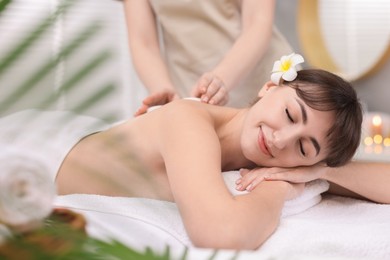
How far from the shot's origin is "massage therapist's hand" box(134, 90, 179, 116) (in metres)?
1.68

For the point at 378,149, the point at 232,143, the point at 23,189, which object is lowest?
the point at 378,149

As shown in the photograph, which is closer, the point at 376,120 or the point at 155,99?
the point at 155,99

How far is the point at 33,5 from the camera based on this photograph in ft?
0.93

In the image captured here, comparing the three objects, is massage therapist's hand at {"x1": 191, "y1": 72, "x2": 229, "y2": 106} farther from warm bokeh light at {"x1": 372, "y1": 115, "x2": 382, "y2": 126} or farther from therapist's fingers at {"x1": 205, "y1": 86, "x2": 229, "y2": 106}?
warm bokeh light at {"x1": 372, "y1": 115, "x2": 382, "y2": 126}

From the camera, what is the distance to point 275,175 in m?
1.31

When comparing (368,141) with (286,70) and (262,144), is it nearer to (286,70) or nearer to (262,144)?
(286,70)

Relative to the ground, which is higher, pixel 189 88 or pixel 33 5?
pixel 33 5

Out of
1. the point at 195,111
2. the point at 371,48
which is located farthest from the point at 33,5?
the point at 371,48

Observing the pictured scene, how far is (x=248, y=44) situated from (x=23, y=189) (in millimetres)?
1653

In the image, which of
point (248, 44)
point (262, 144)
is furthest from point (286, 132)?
point (248, 44)

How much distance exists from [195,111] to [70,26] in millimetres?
1071

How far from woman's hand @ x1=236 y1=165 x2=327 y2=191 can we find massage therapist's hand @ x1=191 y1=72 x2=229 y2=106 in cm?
31

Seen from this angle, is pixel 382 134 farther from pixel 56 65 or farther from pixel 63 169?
pixel 56 65

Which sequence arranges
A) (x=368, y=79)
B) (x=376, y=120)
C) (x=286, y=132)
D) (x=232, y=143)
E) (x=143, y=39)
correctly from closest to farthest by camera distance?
(x=286, y=132), (x=232, y=143), (x=143, y=39), (x=376, y=120), (x=368, y=79)
